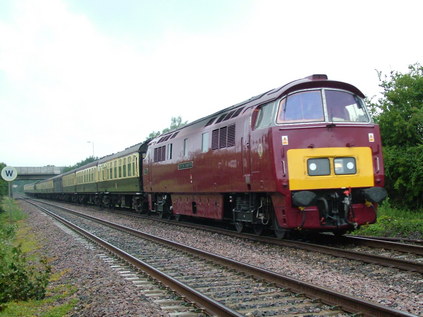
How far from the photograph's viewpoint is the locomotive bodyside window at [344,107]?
31.5 feet

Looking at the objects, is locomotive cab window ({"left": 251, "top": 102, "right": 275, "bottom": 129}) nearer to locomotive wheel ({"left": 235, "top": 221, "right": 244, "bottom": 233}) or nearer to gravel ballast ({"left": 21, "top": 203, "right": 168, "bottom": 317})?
locomotive wheel ({"left": 235, "top": 221, "right": 244, "bottom": 233})

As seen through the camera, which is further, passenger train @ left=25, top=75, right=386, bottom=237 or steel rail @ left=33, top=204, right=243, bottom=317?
passenger train @ left=25, top=75, right=386, bottom=237

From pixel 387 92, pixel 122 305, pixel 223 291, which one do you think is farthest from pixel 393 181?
pixel 122 305

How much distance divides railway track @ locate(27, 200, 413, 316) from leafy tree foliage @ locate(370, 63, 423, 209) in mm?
7483

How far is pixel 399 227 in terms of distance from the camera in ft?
37.6

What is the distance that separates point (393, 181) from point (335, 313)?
10302 millimetres

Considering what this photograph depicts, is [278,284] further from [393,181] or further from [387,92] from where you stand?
[387,92]

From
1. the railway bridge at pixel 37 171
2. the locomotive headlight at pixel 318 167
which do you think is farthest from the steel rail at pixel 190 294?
the railway bridge at pixel 37 171

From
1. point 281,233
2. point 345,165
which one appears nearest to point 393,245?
point 345,165

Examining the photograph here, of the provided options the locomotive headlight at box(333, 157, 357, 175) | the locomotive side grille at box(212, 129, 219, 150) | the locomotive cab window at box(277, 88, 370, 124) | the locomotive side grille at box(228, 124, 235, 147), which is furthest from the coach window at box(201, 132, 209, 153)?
the locomotive headlight at box(333, 157, 357, 175)

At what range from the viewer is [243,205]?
37.9 ft

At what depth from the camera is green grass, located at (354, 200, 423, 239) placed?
11008mm

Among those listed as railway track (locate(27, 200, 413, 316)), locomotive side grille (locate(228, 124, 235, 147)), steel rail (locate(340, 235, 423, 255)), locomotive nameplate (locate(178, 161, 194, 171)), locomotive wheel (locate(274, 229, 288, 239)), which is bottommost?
railway track (locate(27, 200, 413, 316))

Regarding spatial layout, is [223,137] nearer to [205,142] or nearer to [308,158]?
[205,142]
